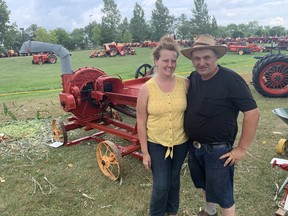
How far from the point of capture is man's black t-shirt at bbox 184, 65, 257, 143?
7.16ft

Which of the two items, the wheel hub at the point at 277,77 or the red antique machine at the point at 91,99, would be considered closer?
the red antique machine at the point at 91,99

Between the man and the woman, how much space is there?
9 cm

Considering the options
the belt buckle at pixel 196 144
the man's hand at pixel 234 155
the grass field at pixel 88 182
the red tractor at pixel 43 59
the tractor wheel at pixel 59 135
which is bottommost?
the grass field at pixel 88 182

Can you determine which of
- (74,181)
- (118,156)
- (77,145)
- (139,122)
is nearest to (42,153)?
(77,145)

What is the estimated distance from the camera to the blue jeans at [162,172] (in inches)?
99.9

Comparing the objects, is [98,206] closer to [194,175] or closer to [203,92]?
[194,175]

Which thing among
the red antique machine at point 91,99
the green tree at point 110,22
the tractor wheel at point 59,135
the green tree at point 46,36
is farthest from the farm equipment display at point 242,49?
the green tree at point 46,36

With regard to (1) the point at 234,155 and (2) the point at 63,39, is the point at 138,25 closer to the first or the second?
(2) the point at 63,39

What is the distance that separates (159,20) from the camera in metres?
66.7

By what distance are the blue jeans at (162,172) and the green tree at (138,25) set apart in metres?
63.9

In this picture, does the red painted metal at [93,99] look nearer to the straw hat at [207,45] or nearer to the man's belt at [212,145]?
the man's belt at [212,145]

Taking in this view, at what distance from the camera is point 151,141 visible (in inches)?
100.0

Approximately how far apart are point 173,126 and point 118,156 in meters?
1.60

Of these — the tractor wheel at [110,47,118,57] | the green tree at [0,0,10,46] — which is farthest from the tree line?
the green tree at [0,0,10,46]
